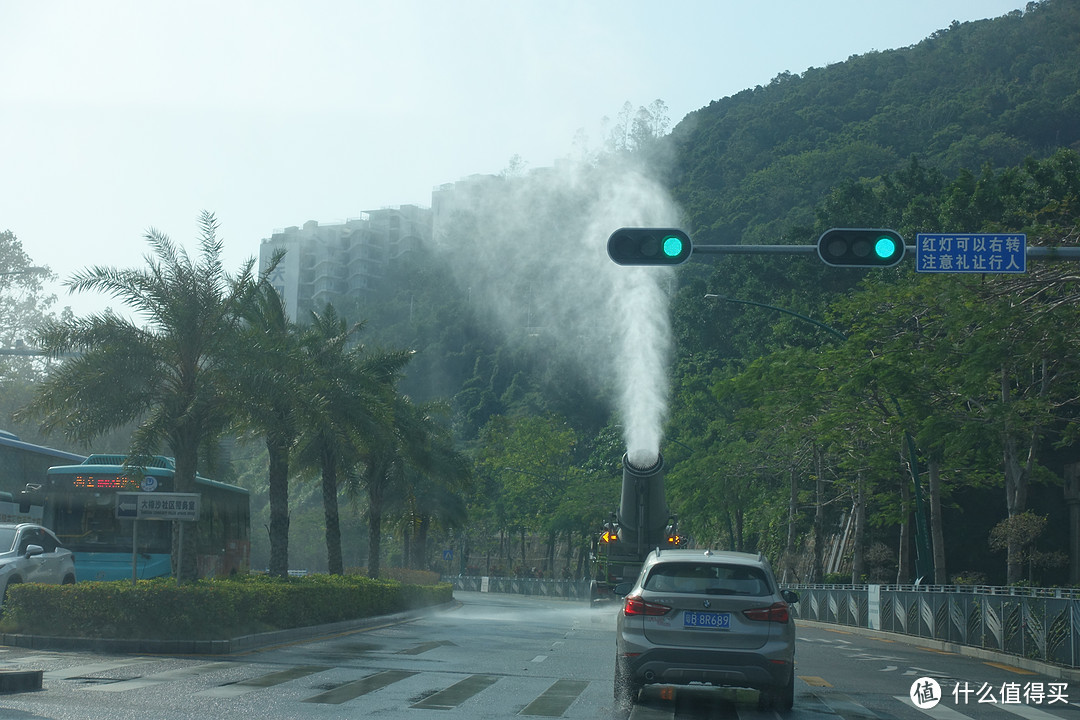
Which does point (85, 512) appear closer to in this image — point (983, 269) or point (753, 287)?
point (983, 269)

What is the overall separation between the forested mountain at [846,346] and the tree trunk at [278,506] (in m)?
7.81

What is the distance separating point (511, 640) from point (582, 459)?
83869 millimetres

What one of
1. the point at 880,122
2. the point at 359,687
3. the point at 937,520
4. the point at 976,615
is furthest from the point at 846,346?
the point at 880,122

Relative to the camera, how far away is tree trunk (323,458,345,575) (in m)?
34.8

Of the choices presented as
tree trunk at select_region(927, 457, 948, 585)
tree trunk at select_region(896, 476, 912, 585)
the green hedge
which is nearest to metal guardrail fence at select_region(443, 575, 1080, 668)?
tree trunk at select_region(927, 457, 948, 585)

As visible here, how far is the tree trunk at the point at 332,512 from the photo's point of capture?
34.8 meters

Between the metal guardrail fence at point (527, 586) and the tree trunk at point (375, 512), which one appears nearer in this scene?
the tree trunk at point (375, 512)

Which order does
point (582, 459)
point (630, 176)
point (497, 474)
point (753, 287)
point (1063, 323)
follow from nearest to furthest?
point (1063, 323), point (630, 176), point (753, 287), point (497, 474), point (582, 459)

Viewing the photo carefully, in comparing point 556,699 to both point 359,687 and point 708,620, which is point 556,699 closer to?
point 708,620

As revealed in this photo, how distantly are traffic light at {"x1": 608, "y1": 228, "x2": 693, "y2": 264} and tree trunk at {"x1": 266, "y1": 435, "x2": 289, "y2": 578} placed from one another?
1651 cm

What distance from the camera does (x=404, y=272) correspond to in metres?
166

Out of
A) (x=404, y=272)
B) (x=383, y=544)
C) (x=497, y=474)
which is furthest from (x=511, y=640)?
(x=404, y=272)
